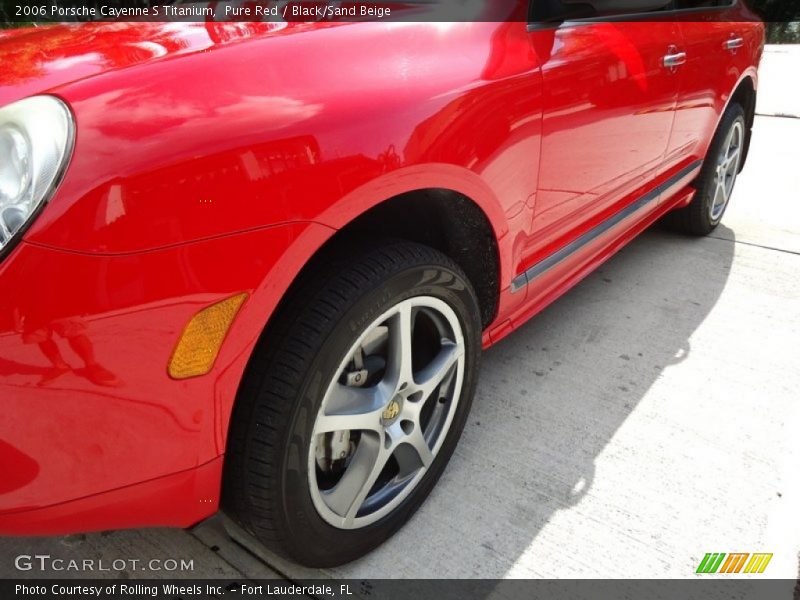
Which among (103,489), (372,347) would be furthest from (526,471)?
(103,489)

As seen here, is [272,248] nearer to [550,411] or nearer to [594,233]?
[550,411]

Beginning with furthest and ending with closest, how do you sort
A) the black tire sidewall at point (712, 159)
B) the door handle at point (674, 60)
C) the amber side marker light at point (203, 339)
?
the black tire sidewall at point (712, 159)
the door handle at point (674, 60)
the amber side marker light at point (203, 339)

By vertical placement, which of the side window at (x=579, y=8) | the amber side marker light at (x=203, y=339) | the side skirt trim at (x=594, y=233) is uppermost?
the side window at (x=579, y=8)

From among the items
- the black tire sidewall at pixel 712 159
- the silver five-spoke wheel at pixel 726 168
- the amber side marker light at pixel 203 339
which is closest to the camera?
the amber side marker light at pixel 203 339

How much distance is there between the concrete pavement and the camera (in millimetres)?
1743

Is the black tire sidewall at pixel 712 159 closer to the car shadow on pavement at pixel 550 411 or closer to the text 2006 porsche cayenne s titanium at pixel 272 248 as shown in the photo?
the car shadow on pavement at pixel 550 411

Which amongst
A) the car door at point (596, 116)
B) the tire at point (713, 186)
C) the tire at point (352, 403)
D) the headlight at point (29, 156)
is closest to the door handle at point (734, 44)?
the tire at point (713, 186)

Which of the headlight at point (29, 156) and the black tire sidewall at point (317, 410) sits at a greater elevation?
the headlight at point (29, 156)

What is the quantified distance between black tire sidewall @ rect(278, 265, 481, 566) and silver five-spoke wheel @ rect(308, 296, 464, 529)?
0.02 meters

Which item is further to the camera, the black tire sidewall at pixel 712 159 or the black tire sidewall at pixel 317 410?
the black tire sidewall at pixel 712 159

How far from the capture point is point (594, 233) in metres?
2.46

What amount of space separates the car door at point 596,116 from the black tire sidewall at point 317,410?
1.51ft

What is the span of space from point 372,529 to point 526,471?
22.7 inches

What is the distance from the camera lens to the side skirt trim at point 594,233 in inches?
82.2
